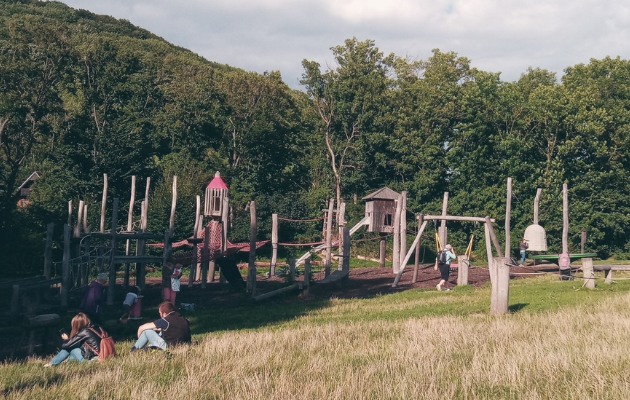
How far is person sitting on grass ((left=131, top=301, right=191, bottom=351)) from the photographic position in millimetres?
13320

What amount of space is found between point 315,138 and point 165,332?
137 feet

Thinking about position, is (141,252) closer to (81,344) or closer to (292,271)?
(292,271)

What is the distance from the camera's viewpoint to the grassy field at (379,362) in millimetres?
9609

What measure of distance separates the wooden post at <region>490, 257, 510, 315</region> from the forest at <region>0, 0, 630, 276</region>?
2839cm

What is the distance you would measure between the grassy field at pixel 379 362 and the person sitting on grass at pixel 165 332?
0.48 m

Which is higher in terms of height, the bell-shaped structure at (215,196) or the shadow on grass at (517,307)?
the bell-shaped structure at (215,196)

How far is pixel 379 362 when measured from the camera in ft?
37.8

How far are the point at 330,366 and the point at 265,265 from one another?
29.0 metres

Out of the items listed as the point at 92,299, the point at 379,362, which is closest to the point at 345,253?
the point at 92,299

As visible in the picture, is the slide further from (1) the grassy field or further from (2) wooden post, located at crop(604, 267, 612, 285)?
(2) wooden post, located at crop(604, 267, 612, 285)

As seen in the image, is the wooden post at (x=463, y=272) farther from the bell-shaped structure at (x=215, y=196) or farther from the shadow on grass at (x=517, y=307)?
the bell-shaped structure at (x=215, y=196)

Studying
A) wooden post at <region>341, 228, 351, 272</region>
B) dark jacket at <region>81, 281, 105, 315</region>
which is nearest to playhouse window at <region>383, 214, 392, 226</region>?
wooden post at <region>341, 228, 351, 272</region>

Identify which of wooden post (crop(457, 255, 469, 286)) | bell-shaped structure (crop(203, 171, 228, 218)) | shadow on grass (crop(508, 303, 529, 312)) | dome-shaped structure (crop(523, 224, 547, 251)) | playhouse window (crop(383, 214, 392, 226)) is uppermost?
bell-shaped structure (crop(203, 171, 228, 218))

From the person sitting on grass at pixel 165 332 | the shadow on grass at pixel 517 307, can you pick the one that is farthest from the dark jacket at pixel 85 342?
the shadow on grass at pixel 517 307
